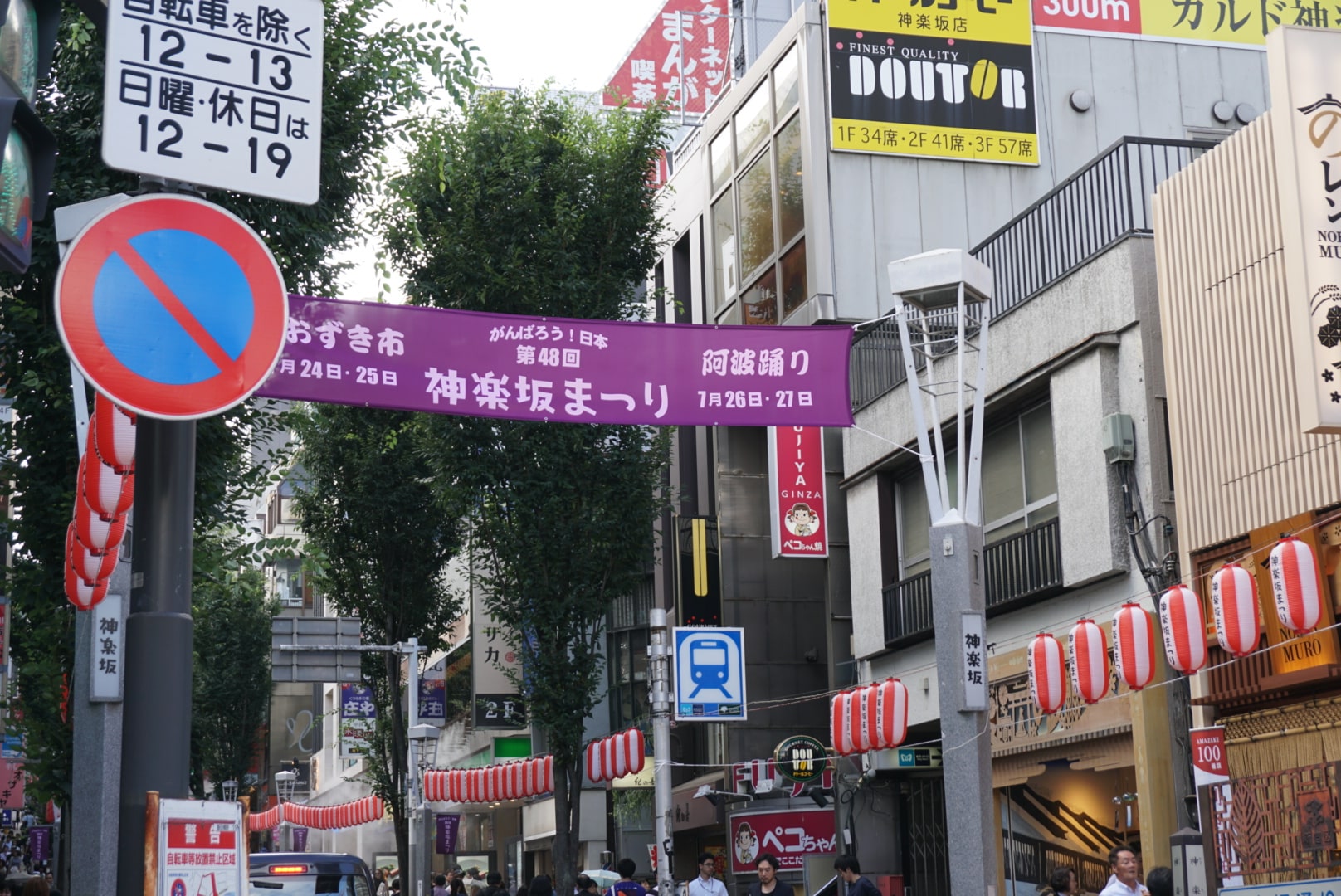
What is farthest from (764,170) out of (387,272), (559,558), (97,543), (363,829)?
(363,829)

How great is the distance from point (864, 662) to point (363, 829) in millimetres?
48956

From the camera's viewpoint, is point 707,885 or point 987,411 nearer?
point 707,885

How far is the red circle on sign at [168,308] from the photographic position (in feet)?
14.5

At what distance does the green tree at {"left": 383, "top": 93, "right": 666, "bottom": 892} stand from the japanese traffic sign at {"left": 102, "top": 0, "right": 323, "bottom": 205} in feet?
66.0

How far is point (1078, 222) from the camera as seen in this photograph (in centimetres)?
2053

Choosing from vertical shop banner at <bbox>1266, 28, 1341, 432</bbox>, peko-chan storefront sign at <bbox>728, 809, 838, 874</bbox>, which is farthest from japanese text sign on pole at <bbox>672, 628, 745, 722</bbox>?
peko-chan storefront sign at <bbox>728, 809, 838, 874</bbox>

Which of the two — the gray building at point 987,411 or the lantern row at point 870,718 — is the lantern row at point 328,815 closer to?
the gray building at point 987,411

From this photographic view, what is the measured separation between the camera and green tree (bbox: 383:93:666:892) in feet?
84.7

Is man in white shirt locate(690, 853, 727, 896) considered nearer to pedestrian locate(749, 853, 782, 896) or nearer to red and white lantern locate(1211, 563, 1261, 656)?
pedestrian locate(749, 853, 782, 896)

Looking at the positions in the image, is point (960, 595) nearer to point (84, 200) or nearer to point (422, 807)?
point (84, 200)

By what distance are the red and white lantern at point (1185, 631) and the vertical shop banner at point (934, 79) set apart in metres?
14.3

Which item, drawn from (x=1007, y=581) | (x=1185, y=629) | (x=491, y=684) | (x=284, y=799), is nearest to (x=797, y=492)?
(x=1007, y=581)

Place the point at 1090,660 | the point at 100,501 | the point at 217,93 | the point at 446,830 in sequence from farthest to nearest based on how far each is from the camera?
the point at 446,830 < the point at 1090,660 < the point at 100,501 < the point at 217,93

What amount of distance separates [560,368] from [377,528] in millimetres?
22124
